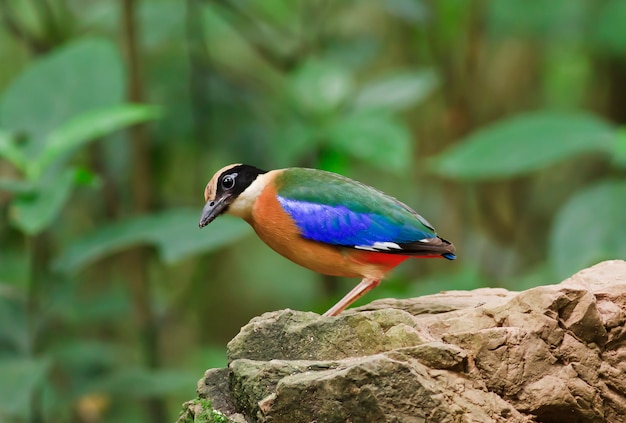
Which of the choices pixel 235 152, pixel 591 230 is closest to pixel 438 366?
pixel 591 230

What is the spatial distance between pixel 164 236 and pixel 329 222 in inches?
80.8

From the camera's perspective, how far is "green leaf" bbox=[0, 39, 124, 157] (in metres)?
5.20

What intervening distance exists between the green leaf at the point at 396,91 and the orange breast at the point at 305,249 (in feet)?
10.1

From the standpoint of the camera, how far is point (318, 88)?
610 centimetres

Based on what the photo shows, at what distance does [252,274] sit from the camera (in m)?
8.99

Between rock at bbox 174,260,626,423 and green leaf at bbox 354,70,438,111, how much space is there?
3573 mm

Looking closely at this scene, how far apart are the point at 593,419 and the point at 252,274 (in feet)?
21.5

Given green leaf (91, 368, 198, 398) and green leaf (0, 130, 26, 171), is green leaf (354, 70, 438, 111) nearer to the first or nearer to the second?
green leaf (91, 368, 198, 398)

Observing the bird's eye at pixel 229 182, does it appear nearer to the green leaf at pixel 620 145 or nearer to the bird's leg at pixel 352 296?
the bird's leg at pixel 352 296

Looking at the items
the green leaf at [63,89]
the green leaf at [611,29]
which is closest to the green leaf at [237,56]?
the green leaf at [63,89]

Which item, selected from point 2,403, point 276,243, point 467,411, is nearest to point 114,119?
point 2,403

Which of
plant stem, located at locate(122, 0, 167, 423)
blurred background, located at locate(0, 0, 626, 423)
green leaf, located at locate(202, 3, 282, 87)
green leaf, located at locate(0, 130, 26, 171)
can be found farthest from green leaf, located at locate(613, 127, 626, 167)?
green leaf, located at locate(202, 3, 282, 87)

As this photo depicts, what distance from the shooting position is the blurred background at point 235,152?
5.14 metres

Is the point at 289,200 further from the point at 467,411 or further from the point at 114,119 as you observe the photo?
the point at 114,119
